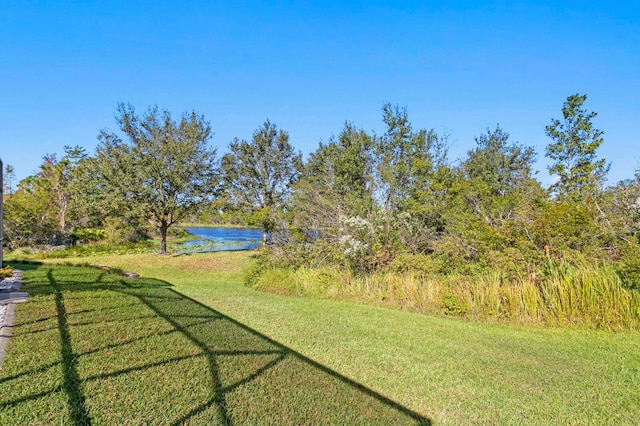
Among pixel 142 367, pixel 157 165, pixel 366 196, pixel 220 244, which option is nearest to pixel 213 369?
pixel 142 367

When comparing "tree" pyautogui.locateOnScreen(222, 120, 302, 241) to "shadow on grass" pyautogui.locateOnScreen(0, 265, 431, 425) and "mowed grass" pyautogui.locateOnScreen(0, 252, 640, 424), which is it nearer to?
"mowed grass" pyautogui.locateOnScreen(0, 252, 640, 424)

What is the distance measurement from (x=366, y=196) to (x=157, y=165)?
902 centimetres

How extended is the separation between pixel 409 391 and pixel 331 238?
653 cm

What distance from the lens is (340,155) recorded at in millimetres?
12781

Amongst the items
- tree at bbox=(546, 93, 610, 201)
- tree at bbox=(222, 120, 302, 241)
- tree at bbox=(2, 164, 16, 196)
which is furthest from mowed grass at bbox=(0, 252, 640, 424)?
tree at bbox=(2, 164, 16, 196)

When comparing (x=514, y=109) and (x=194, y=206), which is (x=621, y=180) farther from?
(x=194, y=206)

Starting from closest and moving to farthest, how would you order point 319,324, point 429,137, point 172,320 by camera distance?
point 172,320
point 319,324
point 429,137

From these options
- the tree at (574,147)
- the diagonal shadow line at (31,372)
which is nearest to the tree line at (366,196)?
the tree at (574,147)

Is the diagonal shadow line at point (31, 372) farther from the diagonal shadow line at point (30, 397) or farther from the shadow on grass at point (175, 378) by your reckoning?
the diagonal shadow line at point (30, 397)

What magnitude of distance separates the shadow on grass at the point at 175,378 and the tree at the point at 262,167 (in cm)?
1464

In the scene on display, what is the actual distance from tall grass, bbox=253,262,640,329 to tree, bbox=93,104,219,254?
9.67 meters

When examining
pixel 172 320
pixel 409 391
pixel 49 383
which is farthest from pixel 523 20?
pixel 49 383

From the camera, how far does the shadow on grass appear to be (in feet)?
7.79

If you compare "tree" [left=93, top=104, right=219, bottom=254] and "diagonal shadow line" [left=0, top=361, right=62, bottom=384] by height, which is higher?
"tree" [left=93, top=104, right=219, bottom=254]
